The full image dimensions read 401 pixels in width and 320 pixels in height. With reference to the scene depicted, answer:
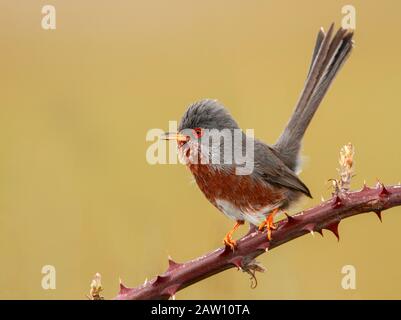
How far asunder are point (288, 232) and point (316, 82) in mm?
1844

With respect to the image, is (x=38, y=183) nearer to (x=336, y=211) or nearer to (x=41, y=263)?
(x=41, y=263)

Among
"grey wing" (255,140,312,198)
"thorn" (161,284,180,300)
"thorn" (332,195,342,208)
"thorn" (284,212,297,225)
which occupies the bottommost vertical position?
"thorn" (161,284,180,300)

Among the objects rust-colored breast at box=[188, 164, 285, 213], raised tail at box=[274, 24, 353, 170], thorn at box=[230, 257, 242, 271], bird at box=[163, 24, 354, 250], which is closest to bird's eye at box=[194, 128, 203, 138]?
bird at box=[163, 24, 354, 250]

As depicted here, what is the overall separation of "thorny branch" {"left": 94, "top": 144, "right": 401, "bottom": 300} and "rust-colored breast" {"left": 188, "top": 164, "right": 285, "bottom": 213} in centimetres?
108

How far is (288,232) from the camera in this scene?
9.09 ft

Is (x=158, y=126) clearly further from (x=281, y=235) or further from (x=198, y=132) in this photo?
(x=281, y=235)

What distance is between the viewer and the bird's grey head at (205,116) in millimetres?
3635

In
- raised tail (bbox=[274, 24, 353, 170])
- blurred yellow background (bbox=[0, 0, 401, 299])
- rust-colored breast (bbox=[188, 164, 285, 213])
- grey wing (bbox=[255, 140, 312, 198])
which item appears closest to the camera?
rust-colored breast (bbox=[188, 164, 285, 213])

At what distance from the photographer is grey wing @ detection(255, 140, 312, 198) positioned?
13.1 feet

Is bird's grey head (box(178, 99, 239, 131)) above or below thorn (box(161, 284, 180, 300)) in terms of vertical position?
above

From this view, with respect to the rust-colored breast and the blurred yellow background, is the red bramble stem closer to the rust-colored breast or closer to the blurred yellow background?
the blurred yellow background

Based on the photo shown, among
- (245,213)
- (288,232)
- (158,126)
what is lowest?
(288,232)

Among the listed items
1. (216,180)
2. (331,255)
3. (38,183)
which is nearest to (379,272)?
(331,255)

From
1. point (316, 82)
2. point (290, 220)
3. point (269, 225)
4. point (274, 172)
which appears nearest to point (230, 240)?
point (269, 225)
